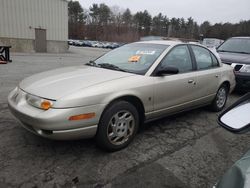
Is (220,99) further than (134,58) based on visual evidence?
Yes

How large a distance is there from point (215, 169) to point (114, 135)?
1334 mm

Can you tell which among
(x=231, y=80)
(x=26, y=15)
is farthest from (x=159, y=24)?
(x=231, y=80)

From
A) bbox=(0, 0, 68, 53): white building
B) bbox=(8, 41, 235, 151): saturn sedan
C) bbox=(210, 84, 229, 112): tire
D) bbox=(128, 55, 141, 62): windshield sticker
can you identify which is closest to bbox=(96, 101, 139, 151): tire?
bbox=(8, 41, 235, 151): saturn sedan

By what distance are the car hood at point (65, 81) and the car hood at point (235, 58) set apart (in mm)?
4527

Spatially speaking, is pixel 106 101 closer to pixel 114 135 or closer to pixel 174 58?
pixel 114 135

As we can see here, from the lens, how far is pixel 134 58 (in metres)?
3.92

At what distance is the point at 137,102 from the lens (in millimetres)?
3408

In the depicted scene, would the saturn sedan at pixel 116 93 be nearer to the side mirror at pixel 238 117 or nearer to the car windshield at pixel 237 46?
the side mirror at pixel 238 117

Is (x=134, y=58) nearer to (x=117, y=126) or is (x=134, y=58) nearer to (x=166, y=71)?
(x=166, y=71)

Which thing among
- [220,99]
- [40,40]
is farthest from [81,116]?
[40,40]

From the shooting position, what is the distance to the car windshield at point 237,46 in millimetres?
7579

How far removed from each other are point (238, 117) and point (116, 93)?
183cm

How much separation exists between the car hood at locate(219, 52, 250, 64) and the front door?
19.0m

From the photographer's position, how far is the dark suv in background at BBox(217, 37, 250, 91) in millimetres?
6484
